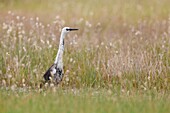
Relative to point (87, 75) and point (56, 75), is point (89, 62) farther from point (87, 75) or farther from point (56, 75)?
point (56, 75)

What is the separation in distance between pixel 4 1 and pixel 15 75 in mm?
12617

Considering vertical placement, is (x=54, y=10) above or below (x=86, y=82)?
above

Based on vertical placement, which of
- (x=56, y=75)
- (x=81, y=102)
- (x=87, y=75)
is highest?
(x=56, y=75)

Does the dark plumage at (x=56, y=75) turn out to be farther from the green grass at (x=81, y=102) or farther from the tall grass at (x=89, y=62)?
the green grass at (x=81, y=102)

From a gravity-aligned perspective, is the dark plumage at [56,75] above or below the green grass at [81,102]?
above

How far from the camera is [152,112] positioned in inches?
340

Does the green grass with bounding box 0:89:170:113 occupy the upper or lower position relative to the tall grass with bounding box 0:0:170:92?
lower

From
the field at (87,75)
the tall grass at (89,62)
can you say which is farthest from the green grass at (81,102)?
the tall grass at (89,62)

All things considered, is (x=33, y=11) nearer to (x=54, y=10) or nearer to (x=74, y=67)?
(x=54, y=10)

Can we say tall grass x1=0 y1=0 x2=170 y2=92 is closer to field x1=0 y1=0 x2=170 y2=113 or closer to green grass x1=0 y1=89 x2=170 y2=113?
field x1=0 y1=0 x2=170 y2=113

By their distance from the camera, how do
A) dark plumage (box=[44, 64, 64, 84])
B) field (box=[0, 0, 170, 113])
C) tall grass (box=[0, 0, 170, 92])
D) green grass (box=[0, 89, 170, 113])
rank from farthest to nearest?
tall grass (box=[0, 0, 170, 92])
dark plumage (box=[44, 64, 64, 84])
field (box=[0, 0, 170, 113])
green grass (box=[0, 89, 170, 113])

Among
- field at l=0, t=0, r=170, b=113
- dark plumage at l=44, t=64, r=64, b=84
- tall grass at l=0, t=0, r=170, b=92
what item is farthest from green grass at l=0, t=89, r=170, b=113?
dark plumage at l=44, t=64, r=64, b=84

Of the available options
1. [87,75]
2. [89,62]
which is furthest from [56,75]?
[89,62]

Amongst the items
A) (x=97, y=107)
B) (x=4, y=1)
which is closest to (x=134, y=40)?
(x=97, y=107)
